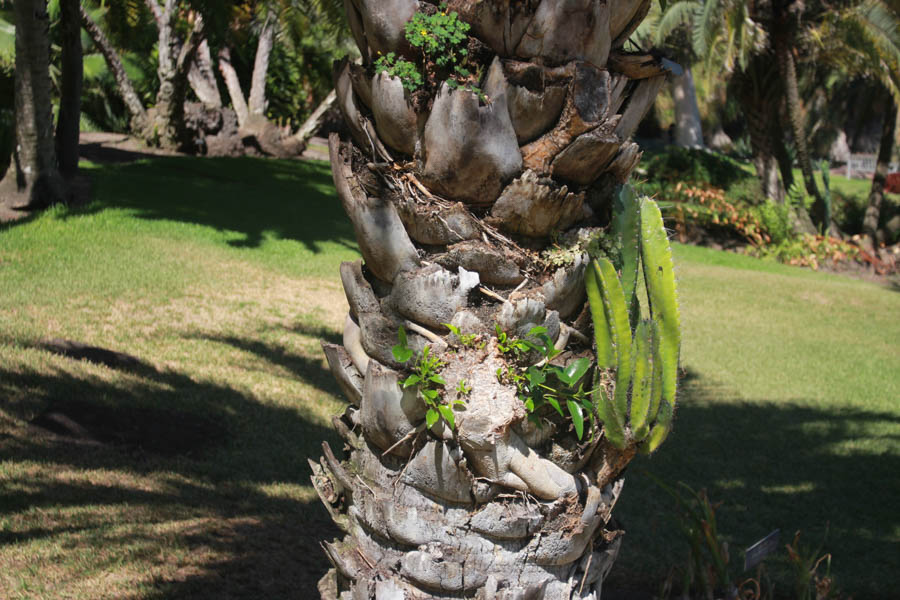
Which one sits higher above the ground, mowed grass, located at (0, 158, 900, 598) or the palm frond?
the palm frond

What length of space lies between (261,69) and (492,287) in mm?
17258

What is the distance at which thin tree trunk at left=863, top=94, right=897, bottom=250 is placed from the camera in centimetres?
1744

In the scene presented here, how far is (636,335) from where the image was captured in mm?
2709

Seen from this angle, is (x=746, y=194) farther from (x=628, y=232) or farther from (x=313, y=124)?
(x=628, y=232)

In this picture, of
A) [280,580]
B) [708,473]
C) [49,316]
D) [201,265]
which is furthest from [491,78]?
[201,265]

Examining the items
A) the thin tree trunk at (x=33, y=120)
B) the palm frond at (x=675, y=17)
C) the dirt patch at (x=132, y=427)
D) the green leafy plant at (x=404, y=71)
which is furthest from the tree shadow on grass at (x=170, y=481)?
the palm frond at (x=675, y=17)

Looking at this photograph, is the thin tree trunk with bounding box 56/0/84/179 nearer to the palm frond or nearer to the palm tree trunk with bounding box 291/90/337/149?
the palm tree trunk with bounding box 291/90/337/149

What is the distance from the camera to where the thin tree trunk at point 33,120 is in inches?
383

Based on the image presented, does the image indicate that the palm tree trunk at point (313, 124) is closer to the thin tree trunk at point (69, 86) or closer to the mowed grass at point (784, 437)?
the thin tree trunk at point (69, 86)

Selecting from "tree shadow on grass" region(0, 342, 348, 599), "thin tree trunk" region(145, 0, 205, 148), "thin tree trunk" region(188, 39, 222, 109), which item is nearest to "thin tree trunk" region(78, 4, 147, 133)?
"thin tree trunk" region(145, 0, 205, 148)

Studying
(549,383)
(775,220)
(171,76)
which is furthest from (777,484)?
(171,76)

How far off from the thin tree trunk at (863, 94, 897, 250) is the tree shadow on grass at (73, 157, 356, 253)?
439 inches

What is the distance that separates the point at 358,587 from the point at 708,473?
411cm

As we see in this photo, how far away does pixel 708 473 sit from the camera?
6.17 metres
